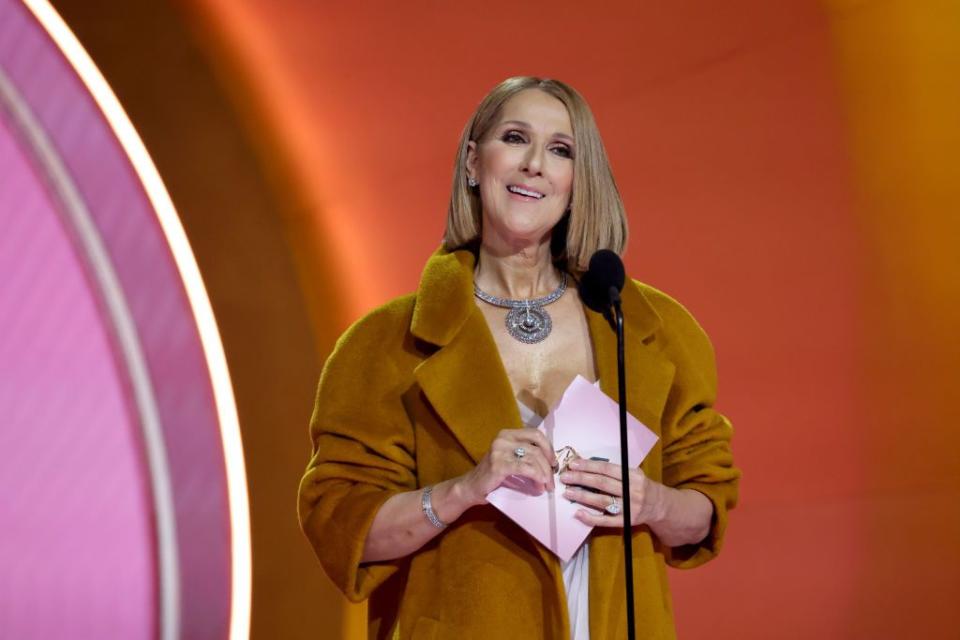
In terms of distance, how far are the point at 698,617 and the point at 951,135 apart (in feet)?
3.83

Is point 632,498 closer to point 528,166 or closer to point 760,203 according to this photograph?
point 528,166

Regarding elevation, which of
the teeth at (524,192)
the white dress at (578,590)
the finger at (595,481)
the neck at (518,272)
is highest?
the teeth at (524,192)

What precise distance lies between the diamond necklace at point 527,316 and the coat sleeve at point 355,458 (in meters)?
0.17

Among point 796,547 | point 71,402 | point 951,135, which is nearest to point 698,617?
point 796,547

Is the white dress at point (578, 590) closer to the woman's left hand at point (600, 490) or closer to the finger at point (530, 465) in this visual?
the woman's left hand at point (600, 490)

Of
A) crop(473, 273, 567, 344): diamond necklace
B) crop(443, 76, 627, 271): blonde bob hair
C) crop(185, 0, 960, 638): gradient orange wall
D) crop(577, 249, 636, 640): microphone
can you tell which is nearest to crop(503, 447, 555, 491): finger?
crop(577, 249, 636, 640): microphone

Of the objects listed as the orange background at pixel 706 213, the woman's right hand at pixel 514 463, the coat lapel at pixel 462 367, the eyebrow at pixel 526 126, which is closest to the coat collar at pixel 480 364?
the coat lapel at pixel 462 367

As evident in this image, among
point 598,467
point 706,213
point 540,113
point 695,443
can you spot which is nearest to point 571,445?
point 598,467

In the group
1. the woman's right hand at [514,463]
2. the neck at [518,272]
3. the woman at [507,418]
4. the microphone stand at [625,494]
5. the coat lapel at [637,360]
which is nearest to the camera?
Answer: the microphone stand at [625,494]

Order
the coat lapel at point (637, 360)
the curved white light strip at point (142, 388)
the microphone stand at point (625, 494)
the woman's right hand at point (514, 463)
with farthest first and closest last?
the curved white light strip at point (142, 388) < the coat lapel at point (637, 360) < the woman's right hand at point (514, 463) < the microphone stand at point (625, 494)

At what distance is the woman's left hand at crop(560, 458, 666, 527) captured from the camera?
1.62m

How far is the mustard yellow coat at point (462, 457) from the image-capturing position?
1665mm

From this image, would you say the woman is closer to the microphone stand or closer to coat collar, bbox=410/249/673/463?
coat collar, bbox=410/249/673/463

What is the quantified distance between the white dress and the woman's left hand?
0.09 metres
